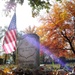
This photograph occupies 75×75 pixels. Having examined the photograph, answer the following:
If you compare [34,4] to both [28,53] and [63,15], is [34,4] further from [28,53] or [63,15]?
[63,15]

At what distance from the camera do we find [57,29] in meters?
31.2

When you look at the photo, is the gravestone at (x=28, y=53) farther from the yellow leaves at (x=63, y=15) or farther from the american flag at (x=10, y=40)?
the yellow leaves at (x=63, y=15)

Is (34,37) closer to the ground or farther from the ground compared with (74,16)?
closer to the ground

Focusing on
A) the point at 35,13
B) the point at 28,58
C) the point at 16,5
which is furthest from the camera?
the point at 28,58

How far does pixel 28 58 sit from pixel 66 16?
14672 mm

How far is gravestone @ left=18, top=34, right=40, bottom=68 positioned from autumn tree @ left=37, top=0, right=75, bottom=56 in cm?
1354

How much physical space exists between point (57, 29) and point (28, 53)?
14.9m

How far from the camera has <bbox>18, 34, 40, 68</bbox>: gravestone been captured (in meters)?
16.5

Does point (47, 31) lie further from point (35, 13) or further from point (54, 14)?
point (35, 13)

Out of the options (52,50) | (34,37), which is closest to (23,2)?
(34,37)

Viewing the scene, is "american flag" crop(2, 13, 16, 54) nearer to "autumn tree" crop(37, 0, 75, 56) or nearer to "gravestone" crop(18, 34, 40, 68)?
"gravestone" crop(18, 34, 40, 68)

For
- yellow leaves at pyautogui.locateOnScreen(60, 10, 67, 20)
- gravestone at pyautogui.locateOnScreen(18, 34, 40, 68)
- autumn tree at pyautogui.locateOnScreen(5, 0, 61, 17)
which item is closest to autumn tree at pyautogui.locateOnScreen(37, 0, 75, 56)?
yellow leaves at pyautogui.locateOnScreen(60, 10, 67, 20)

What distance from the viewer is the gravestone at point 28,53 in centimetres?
1655

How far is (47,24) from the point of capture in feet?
104
